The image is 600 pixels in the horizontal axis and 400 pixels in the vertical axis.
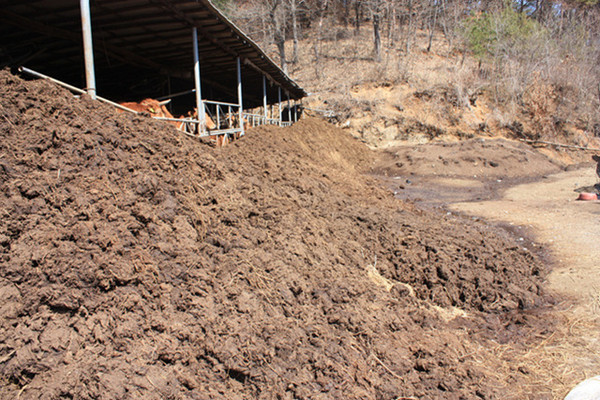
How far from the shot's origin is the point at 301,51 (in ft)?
117

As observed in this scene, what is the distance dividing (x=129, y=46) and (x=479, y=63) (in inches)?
968

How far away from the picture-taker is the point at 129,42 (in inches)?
392

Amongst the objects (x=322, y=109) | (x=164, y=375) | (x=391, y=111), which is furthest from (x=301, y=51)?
(x=164, y=375)

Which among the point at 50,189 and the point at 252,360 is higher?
the point at 50,189

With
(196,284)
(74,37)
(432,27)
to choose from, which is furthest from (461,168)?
(432,27)

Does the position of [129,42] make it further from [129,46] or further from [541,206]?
[541,206]

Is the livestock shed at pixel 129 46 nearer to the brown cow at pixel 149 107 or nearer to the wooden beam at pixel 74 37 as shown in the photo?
the wooden beam at pixel 74 37

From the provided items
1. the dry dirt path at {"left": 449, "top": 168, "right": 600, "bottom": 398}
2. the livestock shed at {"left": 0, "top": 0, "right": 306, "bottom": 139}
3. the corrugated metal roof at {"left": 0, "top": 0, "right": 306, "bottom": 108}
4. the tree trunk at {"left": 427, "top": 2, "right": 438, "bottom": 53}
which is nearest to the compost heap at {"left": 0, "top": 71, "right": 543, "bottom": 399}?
the dry dirt path at {"left": 449, "top": 168, "right": 600, "bottom": 398}

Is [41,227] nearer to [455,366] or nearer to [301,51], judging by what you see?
[455,366]

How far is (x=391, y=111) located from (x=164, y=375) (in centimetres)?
2262

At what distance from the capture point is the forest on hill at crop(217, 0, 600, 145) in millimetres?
23281

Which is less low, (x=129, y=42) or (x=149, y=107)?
(x=129, y=42)

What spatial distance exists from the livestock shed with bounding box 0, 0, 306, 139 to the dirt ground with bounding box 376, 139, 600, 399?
5909 mm

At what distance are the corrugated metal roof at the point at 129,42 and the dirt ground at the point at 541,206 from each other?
21.8 ft
